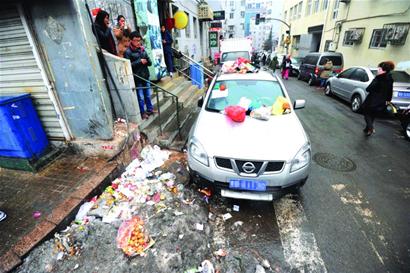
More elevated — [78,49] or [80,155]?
[78,49]

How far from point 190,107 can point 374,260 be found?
5.65m

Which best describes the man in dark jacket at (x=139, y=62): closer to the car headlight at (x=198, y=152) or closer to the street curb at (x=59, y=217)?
the street curb at (x=59, y=217)

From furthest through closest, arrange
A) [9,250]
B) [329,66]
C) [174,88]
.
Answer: [329,66] < [174,88] < [9,250]

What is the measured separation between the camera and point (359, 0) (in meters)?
12.5

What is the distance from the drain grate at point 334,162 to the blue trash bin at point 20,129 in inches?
210

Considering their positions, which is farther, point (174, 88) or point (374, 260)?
point (174, 88)

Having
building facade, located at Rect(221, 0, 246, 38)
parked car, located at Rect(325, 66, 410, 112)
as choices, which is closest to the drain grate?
parked car, located at Rect(325, 66, 410, 112)

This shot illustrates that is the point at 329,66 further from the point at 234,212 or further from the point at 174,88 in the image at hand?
the point at 234,212

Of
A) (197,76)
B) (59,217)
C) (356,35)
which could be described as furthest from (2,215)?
(356,35)

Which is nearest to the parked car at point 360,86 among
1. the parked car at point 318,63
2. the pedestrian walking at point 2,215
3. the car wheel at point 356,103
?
the car wheel at point 356,103

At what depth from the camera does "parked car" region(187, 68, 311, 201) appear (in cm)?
265

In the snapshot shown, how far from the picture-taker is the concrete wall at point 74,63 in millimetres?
3096

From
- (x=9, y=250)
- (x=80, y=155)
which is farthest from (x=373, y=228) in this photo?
(x=80, y=155)

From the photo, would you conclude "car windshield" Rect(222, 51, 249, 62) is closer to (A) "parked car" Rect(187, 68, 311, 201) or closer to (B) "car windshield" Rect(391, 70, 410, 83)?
(B) "car windshield" Rect(391, 70, 410, 83)
